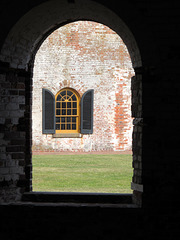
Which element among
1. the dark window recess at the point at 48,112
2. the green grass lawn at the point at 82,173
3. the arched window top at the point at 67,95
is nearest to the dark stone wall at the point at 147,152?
the green grass lawn at the point at 82,173

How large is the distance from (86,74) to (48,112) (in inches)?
85.1

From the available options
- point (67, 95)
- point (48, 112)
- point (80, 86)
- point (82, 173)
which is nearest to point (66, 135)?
point (48, 112)

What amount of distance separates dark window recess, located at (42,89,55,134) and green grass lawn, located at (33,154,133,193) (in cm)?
150

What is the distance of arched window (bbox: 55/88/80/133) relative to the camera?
1714 cm

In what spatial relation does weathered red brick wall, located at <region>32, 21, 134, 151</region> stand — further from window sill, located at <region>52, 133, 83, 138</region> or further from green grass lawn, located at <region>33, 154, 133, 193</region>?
green grass lawn, located at <region>33, 154, 133, 193</region>

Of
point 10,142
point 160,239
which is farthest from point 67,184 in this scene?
point 160,239

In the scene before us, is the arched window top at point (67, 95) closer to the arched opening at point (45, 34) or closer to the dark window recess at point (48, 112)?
the dark window recess at point (48, 112)

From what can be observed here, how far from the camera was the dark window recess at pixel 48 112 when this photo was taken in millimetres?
16828

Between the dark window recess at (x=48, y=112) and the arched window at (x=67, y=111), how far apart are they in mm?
314

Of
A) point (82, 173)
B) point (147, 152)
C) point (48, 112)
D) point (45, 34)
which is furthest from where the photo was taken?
point (48, 112)

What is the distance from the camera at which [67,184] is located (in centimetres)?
958

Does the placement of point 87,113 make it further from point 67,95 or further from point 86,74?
point 86,74

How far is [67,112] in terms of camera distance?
17188 millimetres

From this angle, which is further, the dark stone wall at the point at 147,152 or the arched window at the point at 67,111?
the arched window at the point at 67,111
